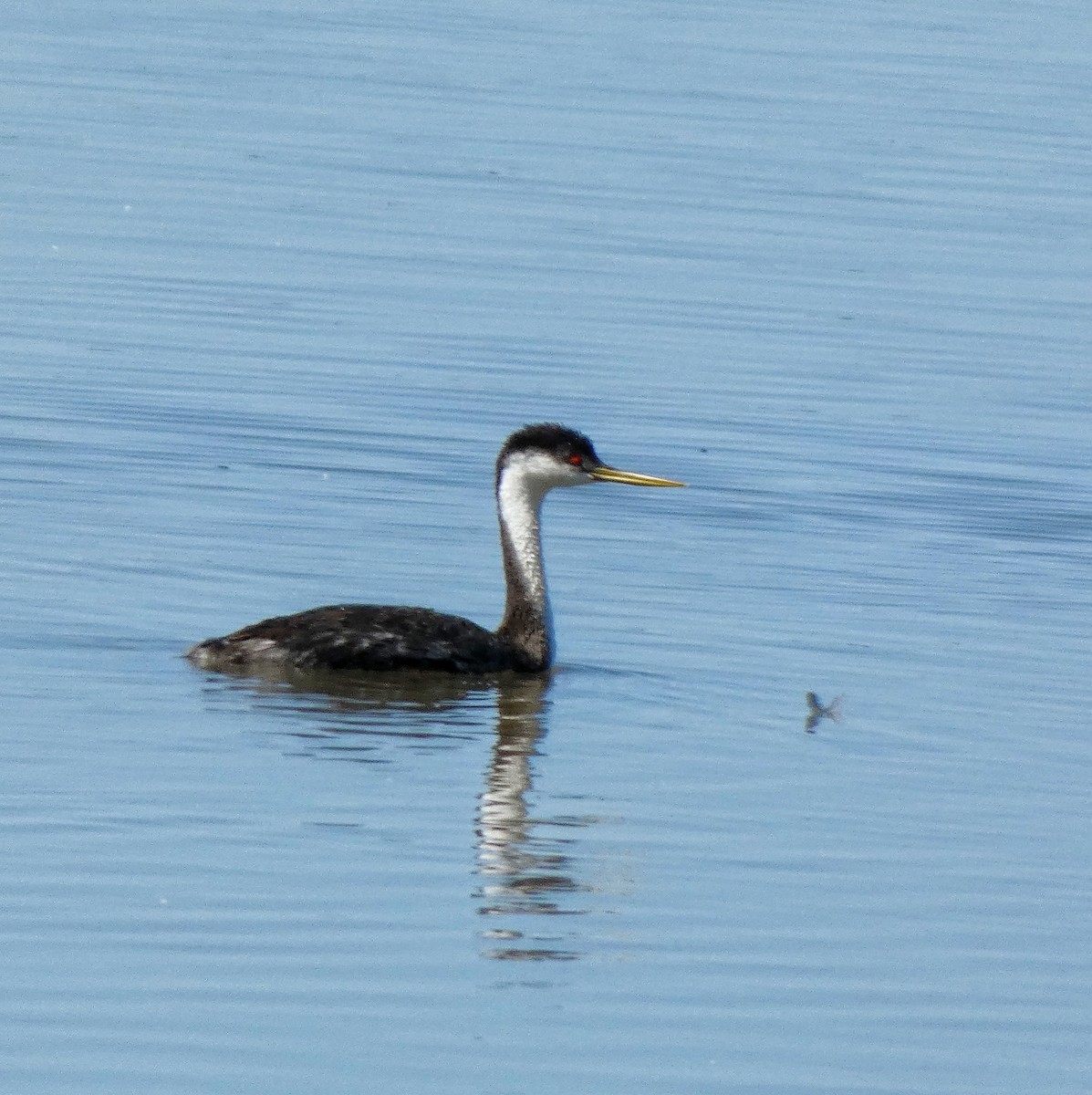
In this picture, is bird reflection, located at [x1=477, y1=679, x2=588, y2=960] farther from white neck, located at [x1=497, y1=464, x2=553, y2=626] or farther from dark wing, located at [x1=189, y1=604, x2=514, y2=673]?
white neck, located at [x1=497, y1=464, x2=553, y2=626]

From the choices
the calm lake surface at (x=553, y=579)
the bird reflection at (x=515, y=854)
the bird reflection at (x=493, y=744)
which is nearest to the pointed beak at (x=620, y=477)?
the calm lake surface at (x=553, y=579)

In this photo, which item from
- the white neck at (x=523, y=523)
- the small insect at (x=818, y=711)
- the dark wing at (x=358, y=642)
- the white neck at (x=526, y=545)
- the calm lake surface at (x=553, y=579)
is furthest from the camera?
the white neck at (x=523, y=523)

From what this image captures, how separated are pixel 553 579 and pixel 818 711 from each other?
3.04m

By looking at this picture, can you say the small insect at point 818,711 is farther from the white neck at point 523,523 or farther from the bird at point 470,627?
the white neck at point 523,523

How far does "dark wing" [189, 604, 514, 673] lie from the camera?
12.5 metres

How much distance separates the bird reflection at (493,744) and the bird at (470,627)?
0.08m

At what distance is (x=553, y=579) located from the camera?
15172mm

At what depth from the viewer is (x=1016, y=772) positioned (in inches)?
456

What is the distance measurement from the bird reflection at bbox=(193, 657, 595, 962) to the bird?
0.08 meters

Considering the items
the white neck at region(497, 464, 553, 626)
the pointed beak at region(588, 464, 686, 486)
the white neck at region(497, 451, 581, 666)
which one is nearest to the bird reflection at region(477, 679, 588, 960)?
the white neck at region(497, 451, 581, 666)

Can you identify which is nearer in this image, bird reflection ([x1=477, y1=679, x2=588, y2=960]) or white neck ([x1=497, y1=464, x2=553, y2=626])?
bird reflection ([x1=477, y1=679, x2=588, y2=960])

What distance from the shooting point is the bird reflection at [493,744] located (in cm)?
941

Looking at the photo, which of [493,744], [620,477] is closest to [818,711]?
[493,744]

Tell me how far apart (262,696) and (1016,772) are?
3207 millimetres
